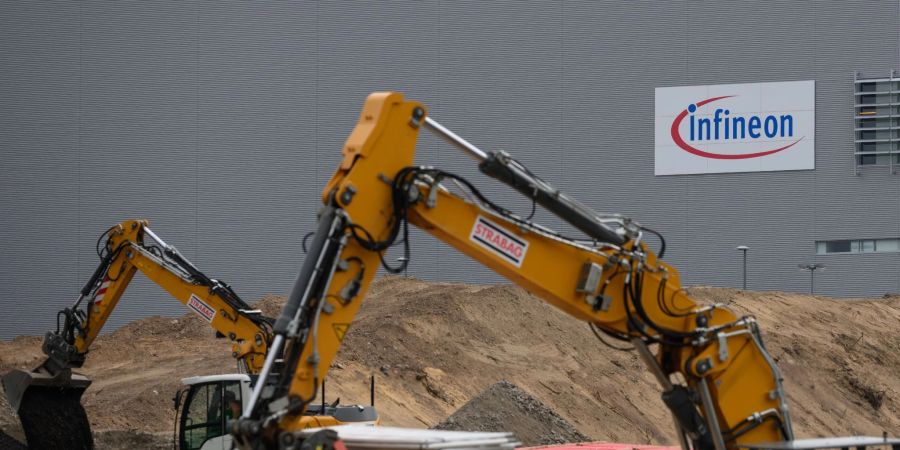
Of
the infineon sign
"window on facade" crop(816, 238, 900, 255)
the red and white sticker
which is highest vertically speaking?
the infineon sign

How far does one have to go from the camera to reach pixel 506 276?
40.8 feet

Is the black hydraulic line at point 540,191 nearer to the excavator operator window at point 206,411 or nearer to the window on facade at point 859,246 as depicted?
the excavator operator window at point 206,411

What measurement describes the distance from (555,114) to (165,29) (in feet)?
44.8

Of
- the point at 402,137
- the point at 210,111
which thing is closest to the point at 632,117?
the point at 210,111

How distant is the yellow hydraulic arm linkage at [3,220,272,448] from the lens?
21219mm

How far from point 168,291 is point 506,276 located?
1032 cm

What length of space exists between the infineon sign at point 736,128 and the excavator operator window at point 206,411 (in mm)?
25540

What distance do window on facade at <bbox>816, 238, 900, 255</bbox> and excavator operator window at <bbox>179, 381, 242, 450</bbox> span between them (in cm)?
2639

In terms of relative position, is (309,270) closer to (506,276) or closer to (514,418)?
(506,276)

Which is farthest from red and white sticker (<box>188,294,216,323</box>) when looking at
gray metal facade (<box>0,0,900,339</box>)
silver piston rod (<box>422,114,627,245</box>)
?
gray metal facade (<box>0,0,900,339</box>)

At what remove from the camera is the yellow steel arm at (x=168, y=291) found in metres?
21.1

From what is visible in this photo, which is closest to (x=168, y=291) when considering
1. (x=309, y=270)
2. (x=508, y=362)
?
(x=309, y=270)

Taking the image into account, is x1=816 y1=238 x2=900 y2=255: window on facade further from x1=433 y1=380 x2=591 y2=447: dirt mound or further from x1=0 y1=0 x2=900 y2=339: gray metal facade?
x1=433 y1=380 x2=591 y2=447: dirt mound

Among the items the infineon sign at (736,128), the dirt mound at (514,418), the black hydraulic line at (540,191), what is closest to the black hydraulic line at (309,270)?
the black hydraulic line at (540,191)
